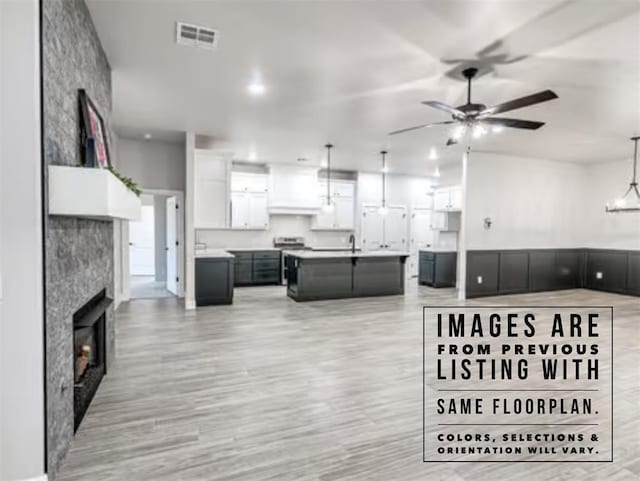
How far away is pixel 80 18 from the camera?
101 inches

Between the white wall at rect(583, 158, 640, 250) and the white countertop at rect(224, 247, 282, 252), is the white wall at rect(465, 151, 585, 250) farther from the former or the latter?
the white countertop at rect(224, 247, 282, 252)

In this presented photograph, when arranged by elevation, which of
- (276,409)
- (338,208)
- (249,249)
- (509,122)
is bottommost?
(276,409)

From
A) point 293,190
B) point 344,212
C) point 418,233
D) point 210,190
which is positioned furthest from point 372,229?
point 210,190

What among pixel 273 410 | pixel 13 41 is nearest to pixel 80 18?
pixel 13 41

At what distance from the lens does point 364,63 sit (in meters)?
3.45

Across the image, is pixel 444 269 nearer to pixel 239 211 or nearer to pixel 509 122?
pixel 239 211

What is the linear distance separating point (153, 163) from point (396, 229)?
6239 millimetres

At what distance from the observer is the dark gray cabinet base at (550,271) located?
754 cm

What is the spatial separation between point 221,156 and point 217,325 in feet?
9.87

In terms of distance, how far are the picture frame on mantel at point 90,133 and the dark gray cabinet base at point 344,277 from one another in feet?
14.0

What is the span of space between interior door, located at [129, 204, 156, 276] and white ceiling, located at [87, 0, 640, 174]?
5.96m

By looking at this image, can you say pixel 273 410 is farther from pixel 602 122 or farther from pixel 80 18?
pixel 602 122

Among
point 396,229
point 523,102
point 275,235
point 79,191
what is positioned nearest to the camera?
point 79,191

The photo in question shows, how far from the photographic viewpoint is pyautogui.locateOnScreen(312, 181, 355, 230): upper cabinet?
371 inches
